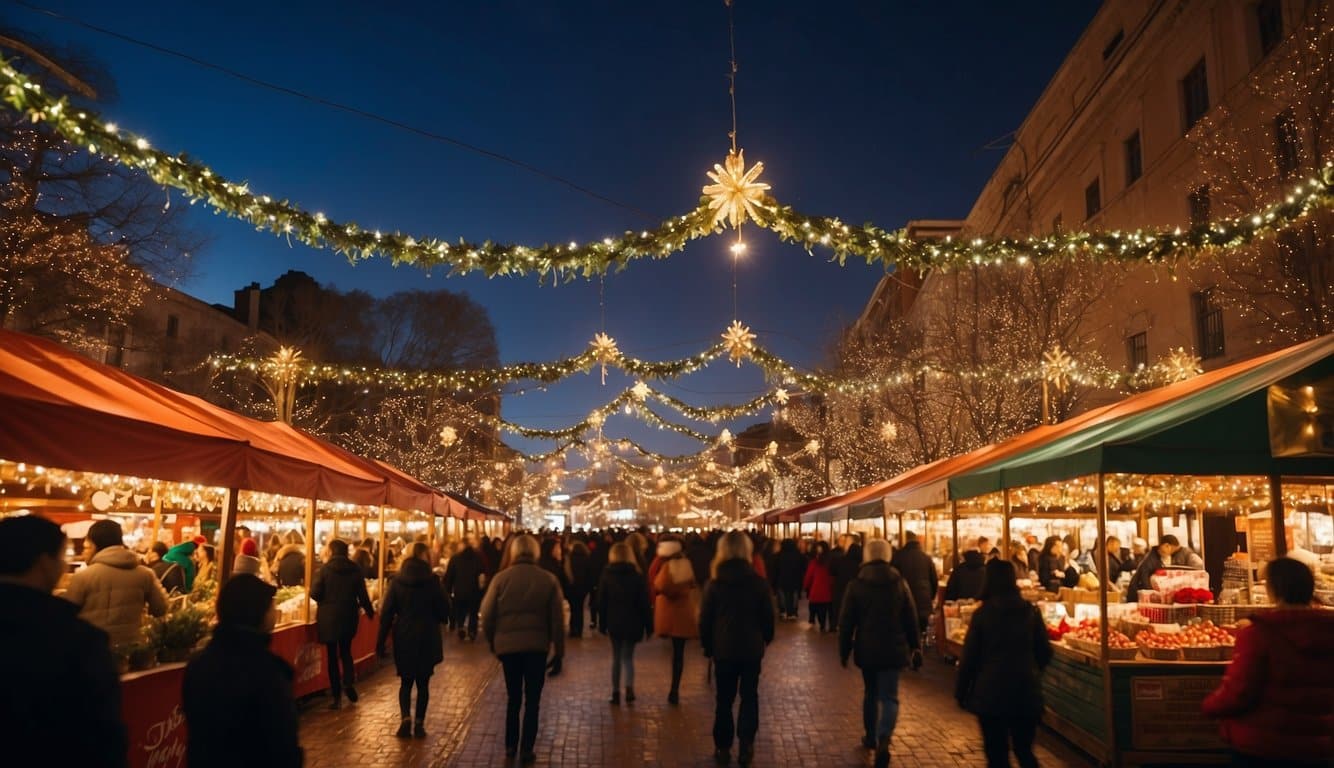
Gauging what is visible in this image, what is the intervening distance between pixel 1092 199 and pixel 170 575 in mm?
→ 28352

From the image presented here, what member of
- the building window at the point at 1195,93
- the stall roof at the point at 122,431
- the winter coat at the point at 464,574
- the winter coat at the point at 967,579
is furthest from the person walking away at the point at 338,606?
the building window at the point at 1195,93

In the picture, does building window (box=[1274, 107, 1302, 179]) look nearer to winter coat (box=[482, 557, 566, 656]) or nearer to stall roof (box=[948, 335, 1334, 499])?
stall roof (box=[948, 335, 1334, 499])

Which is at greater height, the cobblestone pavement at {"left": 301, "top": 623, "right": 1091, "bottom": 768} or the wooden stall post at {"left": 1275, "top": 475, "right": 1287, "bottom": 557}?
the wooden stall post at {"left": 1275, "top": 475, "right": 1287, "bottom": 557}

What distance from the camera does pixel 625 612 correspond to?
11.2 m

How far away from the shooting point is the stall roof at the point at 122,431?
587cm

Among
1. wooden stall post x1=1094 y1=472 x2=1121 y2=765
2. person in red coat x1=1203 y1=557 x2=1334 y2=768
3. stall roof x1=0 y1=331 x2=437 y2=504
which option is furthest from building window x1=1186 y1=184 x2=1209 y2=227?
person in red coat x1=1203 y1=557 x2=1334 y2=768

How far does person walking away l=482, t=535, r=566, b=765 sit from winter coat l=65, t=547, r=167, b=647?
259 centimetres

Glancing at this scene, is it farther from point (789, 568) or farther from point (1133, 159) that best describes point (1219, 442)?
point (1133, 159)

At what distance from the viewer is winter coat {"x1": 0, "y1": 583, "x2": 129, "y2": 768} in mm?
2900

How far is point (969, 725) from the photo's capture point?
1013 cm

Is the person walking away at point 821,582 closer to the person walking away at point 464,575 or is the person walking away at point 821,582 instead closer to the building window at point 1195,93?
the person walking away at point 464,575

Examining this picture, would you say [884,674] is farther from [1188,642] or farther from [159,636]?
[159,636]

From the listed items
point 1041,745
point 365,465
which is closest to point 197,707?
point 1041,745

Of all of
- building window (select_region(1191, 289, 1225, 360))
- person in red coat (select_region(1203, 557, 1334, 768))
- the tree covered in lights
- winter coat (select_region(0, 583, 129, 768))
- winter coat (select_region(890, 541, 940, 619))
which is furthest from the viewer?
building window (select_region(1191, 289, 1225, 360))
